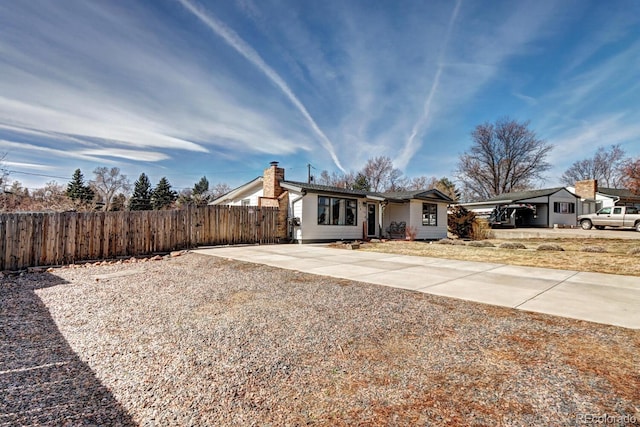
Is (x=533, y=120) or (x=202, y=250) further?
(x=533, y=120)

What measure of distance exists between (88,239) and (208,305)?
7.12 metres

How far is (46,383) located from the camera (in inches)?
91.8

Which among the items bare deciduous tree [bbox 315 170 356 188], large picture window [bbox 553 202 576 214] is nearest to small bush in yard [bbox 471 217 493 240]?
large picture window [bbox 553 202 576 214]

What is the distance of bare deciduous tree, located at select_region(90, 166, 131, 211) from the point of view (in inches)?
1518

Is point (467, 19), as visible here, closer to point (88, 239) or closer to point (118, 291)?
point (118, 291)

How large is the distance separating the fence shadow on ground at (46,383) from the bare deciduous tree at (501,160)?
47.1 meters

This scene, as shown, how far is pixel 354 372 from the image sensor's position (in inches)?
97.0

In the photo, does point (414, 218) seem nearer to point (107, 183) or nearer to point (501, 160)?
point (501, 160)

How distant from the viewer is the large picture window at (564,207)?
28155mm

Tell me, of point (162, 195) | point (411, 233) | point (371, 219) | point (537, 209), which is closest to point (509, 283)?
point (411, 233)

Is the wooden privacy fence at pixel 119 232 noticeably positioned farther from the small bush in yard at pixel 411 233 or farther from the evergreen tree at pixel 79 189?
the evergreen tree at pixel 79 189

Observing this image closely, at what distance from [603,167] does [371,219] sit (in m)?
47.4

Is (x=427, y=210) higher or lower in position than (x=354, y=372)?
higher

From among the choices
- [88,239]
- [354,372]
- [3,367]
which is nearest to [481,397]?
[354,372]
